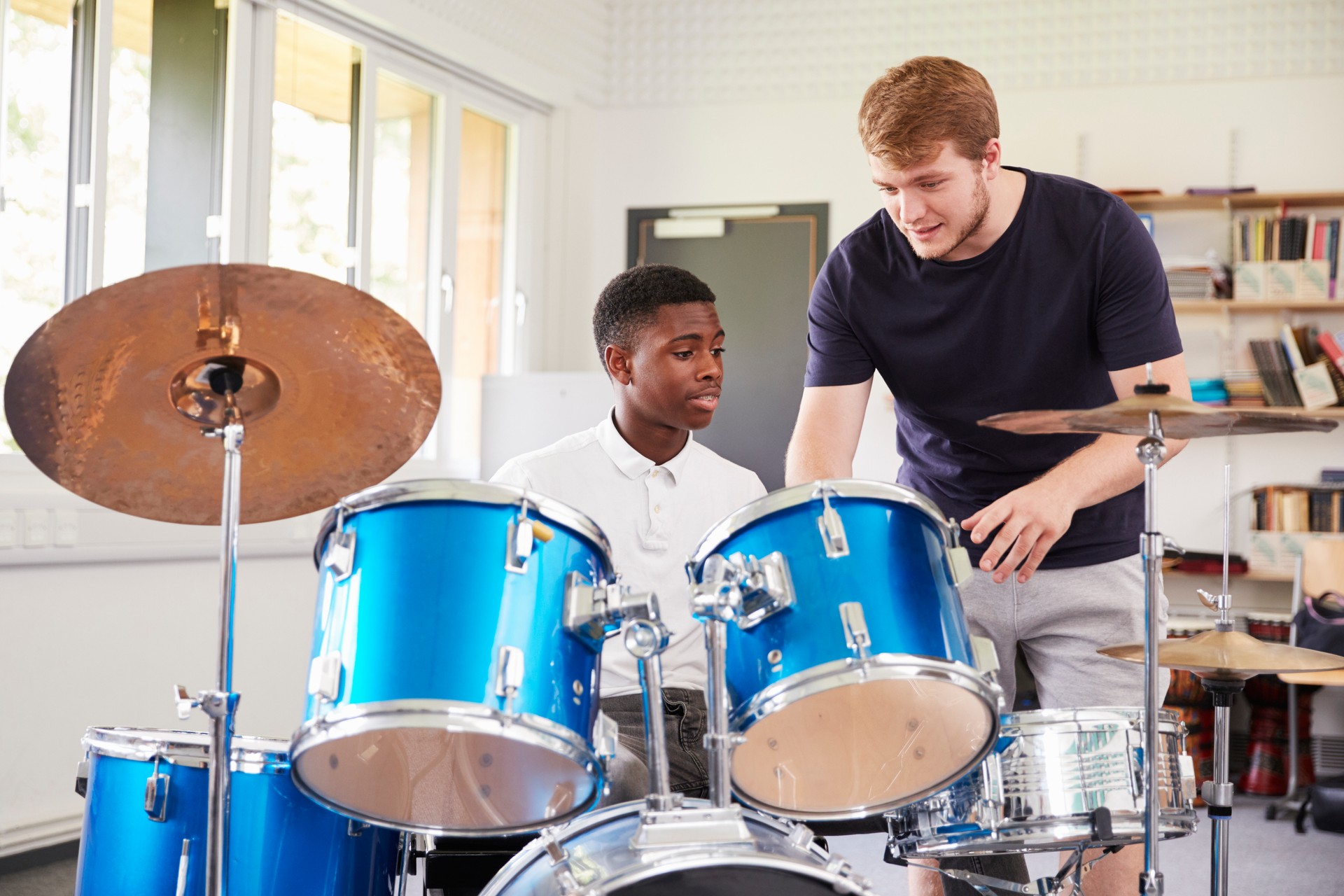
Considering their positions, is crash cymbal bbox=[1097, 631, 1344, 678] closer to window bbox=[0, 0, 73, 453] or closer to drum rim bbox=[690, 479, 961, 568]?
drum rim bbox=[690, 479, 961, 568]

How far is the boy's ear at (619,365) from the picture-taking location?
223cm

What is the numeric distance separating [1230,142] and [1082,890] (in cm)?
362

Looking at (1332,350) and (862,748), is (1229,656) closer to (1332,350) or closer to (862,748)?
(862,748)

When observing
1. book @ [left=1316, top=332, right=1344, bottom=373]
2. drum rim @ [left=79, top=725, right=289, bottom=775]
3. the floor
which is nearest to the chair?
the floor

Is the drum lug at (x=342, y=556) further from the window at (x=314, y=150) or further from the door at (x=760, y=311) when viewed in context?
the door at (x=760, y=311)

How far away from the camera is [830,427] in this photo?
211 cm

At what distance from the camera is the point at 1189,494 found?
4.73 metres

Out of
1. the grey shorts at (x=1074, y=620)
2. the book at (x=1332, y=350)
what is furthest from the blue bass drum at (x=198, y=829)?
the book at (x=1332, y=350)

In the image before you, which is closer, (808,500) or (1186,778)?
(808,500)

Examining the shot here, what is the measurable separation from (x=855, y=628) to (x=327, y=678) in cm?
59

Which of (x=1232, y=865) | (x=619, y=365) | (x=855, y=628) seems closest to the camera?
(x=855, y=628)

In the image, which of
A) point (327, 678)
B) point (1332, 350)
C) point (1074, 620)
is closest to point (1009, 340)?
point (1074, 620)

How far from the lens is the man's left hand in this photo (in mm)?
1617

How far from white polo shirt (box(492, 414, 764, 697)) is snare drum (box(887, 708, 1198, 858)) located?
17.3 inches
